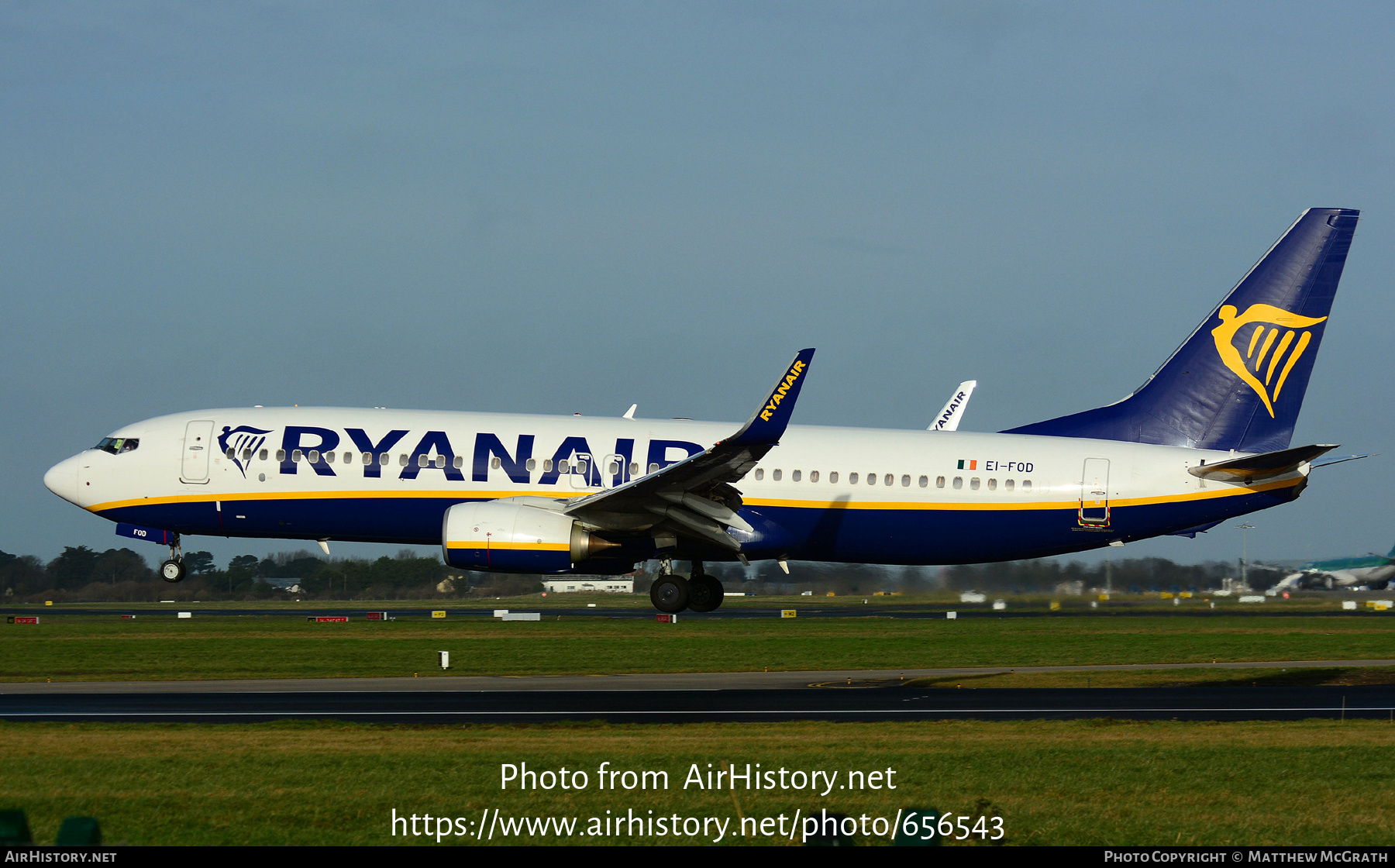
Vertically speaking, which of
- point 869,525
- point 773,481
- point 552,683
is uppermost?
point 773,481

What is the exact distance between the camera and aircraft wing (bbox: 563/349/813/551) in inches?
1120

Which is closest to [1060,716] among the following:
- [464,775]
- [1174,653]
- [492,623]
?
[464,775]

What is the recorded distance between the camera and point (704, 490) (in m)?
31.3

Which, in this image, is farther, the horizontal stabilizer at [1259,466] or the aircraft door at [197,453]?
the aircraft door at [197,453]

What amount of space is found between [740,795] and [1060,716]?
11.5m

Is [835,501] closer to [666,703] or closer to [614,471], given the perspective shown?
[614,471]

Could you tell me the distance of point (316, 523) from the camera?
1323 inches

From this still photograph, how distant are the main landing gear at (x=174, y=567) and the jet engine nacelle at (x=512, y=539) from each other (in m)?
9.29

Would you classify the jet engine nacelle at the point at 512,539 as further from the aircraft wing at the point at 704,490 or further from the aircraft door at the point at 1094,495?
the aircraft door at the point at 1094,495

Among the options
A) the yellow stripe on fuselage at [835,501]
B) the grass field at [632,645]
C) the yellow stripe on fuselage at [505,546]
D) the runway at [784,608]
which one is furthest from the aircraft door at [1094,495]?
the runway at [784,608]

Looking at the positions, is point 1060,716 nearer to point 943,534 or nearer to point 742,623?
point 943,534

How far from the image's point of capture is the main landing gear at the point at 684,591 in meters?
32.6

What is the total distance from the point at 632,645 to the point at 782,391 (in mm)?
20364

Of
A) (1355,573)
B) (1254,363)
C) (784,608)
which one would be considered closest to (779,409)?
(1254,363)
